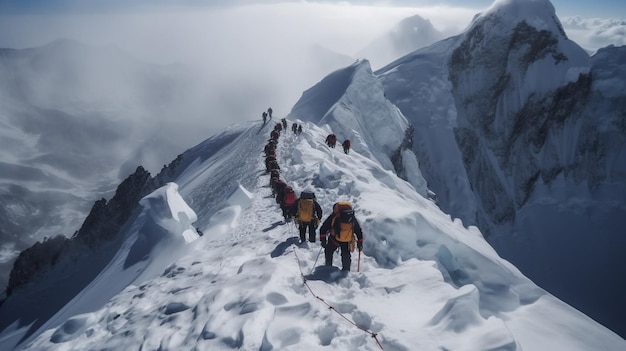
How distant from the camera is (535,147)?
254 feet

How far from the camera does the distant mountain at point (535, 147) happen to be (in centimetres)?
6469

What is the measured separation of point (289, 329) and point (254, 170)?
65.7 ft

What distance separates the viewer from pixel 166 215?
18422 mm

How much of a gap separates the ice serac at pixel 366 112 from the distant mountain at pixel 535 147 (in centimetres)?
2454

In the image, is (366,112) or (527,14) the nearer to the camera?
(366,112)

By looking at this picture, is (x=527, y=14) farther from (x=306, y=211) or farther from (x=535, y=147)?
(x=306, y=211)

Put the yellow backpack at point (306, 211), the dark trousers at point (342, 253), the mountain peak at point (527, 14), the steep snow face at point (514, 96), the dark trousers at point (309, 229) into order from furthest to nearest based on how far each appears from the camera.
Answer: the mountain peak at point (527, 14), the steep snow face at point (514, 96), the dark trousers at point (309, 229), the yellow backpack at point (306, 211), the dark trousers at point (342, 253)

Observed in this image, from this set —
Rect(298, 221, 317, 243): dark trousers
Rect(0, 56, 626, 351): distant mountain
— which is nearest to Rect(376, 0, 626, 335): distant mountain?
Rect(0, 56, 626, 351): distant mountain

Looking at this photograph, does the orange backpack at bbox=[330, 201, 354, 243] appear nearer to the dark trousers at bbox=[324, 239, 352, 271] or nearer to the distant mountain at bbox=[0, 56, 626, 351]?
the dark trousers at bbox=[324, 239, 352, 271]

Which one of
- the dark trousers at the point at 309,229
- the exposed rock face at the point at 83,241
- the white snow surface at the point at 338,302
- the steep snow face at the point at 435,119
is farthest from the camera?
the steep snow face at the point at 435,119

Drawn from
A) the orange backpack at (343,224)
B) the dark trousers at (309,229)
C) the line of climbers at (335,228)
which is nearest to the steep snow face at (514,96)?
the dark trousers at (309,229)

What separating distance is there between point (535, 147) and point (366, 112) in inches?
1597

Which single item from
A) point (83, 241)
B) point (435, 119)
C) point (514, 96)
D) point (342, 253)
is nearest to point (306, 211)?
point (342, 253)

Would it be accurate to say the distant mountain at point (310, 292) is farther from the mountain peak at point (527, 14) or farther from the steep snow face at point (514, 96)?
the mountain peak at point (527, 14)
